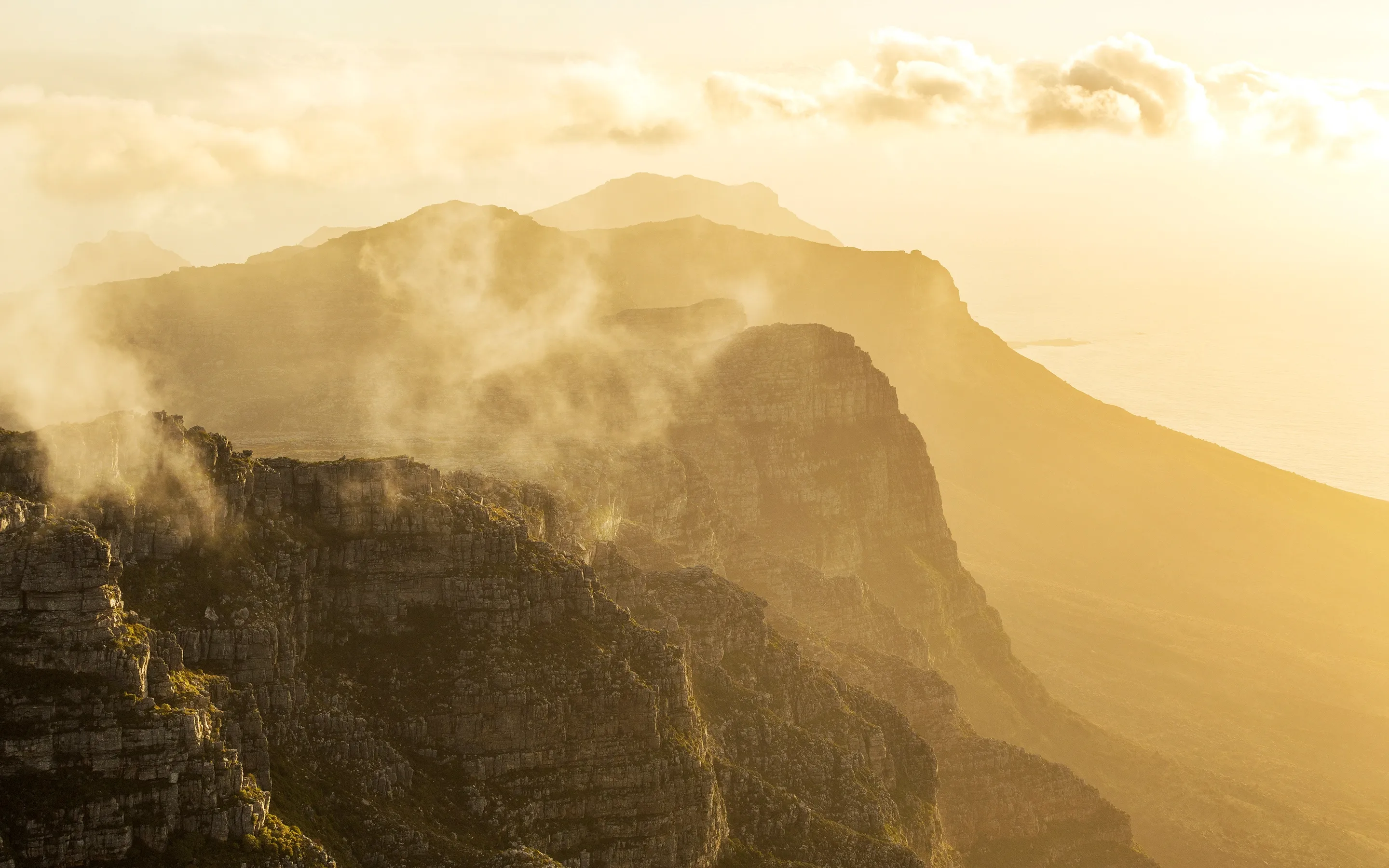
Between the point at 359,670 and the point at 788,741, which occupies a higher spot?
the point at 359,670

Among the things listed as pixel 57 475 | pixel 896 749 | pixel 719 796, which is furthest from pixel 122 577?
pixel 896 749

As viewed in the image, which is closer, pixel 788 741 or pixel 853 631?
pixel 788 741

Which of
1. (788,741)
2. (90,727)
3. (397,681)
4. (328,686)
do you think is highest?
(397,681)

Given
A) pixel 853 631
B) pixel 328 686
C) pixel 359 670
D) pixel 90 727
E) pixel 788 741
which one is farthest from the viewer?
pixel 853 631

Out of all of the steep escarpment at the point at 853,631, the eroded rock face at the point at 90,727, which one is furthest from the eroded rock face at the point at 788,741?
the eroded rock face at the point at 90,727

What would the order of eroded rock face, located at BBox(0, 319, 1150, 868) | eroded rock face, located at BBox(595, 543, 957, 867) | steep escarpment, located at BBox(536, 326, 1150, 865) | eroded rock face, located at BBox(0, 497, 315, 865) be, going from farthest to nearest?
steep escarpment, located at BBox(536, 326, 1150, 865) → eroded rock face, located at BBox(595, 543, 957, 867) → eroded rock face, located at BBox(0, 319, 1150, 868) → eroded rock face, located at BBox(0, 497, 315, 865)

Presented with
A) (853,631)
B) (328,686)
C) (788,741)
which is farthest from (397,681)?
(853,631)

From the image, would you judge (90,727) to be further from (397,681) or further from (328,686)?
(397,681)

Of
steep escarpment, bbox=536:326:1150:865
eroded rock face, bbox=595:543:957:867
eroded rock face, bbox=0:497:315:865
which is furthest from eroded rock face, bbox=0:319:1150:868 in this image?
steep escarpment, bbox=536:326:1150:865

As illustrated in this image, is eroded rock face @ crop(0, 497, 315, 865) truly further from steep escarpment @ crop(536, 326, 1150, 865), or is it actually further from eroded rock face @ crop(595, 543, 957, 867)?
steep escarpment @ crop(536, 326, 1150, 865)

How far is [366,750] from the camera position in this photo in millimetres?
79188

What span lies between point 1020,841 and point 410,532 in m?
81.4

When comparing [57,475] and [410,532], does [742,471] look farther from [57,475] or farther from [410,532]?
[57,475]

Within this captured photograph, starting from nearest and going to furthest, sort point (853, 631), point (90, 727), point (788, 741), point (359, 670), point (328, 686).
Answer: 1. point (90, 727)
2. point (328, 686)
3. point (359, 670)
4. point (788, 741)
5. point (853, 631)
